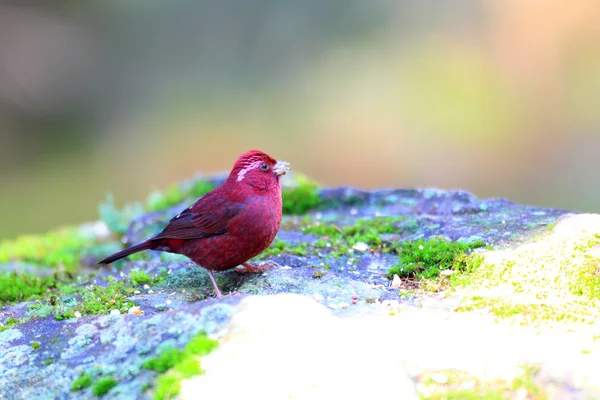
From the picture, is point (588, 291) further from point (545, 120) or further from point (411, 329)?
point (545, 120)

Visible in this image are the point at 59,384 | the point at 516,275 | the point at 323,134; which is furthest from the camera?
the point at 323,134

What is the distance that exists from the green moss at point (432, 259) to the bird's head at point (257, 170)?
3.52 feet

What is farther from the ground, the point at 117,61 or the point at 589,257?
the point at 117,61

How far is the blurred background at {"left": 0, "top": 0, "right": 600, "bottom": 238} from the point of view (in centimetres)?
1282

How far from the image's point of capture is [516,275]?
13.1 feet

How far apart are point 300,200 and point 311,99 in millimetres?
8444

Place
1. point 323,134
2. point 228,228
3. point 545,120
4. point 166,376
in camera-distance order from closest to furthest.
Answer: point 166,376 < point 228,228 < point 545,120 < point 323,134

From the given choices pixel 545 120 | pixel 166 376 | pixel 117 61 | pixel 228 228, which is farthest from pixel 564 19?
pixel 166 376

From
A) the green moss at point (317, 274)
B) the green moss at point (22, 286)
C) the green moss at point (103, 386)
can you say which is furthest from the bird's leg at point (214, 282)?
the green moss at point (22, 286)

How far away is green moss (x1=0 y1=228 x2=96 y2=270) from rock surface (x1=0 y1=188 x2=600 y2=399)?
2.49 m

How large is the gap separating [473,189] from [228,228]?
817 cm

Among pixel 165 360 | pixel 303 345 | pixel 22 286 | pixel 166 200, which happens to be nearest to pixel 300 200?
pixel 166 200

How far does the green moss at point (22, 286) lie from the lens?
5.28 metres

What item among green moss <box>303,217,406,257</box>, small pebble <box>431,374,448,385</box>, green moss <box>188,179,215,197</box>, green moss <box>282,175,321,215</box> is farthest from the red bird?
green moss <box>188,179,215,197</box>
